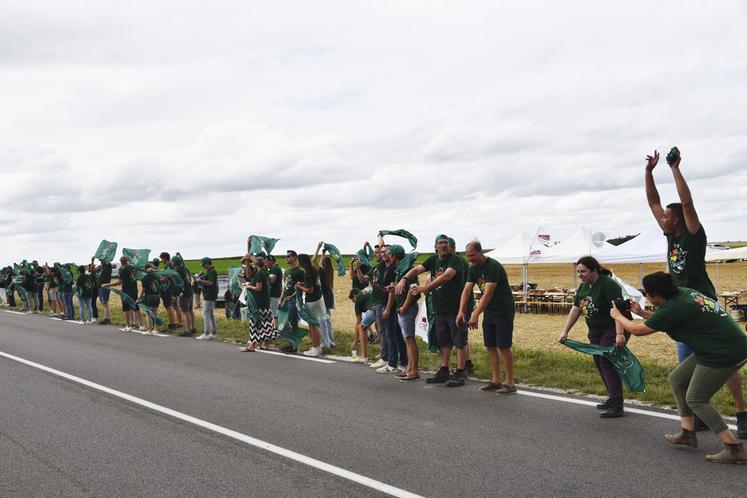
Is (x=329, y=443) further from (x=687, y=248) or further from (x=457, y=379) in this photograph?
(x=687, y=248)

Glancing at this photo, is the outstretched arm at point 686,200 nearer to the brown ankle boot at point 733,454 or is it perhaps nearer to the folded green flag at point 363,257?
the brown ankle boot at point 733,454

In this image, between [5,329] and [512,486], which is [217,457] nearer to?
[512,486]

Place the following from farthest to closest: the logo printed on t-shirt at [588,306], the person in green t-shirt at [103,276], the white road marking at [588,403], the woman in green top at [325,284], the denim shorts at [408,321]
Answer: the person in green t-shirt at [103,276] < the woman in green top at [325,284] < the denim shorts at [408,321] < the logo printed on t-shirt at [588,306] < the white road marking at [588,403]

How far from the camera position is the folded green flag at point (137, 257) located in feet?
57.7

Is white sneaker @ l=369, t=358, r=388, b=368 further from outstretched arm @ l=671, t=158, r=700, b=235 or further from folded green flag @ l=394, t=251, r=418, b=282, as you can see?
outstretched arm @ l=671, t=158, r=700, b=235

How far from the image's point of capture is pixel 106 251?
19.8 meters

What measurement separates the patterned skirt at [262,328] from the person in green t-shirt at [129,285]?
18.3 feet

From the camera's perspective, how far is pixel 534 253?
2528 cm

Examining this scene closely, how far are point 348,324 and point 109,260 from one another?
7.16 m

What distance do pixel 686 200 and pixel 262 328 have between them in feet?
30.2

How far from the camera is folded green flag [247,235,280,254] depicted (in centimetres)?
1381

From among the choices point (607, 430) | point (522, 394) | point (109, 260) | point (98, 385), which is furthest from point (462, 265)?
point (109, 260)

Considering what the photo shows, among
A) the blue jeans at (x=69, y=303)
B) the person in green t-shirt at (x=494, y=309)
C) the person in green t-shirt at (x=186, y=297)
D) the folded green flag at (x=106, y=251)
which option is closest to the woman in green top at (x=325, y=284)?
the person in green t-shirt at (x=494, y=309)

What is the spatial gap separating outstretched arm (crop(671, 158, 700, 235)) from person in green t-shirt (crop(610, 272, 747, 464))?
30.3 inches
